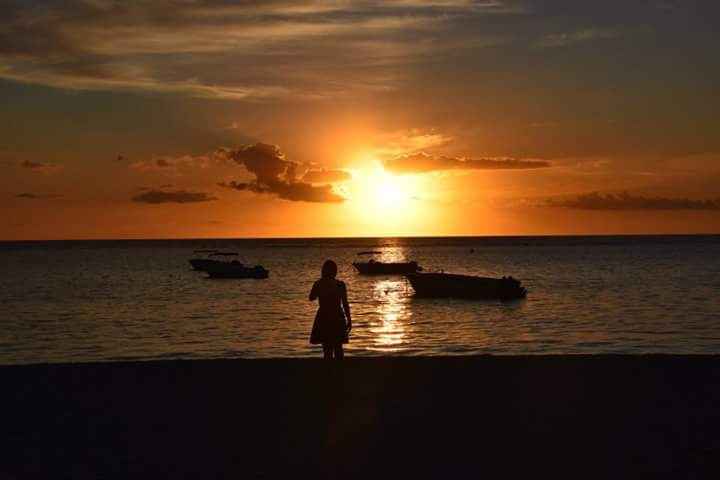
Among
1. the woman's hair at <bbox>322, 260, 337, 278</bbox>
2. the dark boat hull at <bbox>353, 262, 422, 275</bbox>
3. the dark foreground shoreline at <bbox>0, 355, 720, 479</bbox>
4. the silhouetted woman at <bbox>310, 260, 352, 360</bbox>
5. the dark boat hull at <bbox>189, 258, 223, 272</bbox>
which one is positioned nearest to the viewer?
the dark foreground shoreline at <bbox>0, 355, 720, 479</bbox>

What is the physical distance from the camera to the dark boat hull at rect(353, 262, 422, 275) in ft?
362

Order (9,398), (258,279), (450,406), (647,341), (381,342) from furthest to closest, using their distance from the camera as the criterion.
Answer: (258,279)
(647,341)
(381,342)
(9,398)
(450,406)

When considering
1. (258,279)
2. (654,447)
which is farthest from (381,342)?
(258,279)

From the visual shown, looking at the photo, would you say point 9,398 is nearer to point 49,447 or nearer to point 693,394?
point 49,447

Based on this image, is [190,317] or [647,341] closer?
[647,341]

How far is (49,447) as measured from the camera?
11.3 meters

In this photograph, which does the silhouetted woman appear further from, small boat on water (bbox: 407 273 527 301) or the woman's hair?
small boat on water (bbox: 407 273 527 301)

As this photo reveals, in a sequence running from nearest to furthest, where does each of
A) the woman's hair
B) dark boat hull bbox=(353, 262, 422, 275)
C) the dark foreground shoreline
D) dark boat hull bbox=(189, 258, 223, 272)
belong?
the dark foreground shoreline
the woman's hair
dark boat hull bbox=(189, 258, 223, 272)
dark boat hull bbox=(353, 262, 422, 275)

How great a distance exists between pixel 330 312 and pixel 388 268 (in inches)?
3902

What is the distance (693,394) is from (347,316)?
19.3ft

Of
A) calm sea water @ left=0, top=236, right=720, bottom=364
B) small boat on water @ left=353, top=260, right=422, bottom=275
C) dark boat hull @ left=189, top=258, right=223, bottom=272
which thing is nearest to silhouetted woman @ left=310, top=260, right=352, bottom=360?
calm sea water @ left=0, top=236, right=720, bottom=364

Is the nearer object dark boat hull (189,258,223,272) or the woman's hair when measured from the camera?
the woman's hair

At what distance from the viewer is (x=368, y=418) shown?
12.8 metres

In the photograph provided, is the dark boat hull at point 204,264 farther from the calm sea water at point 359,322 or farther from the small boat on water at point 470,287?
the small boat on water at point 470,287
